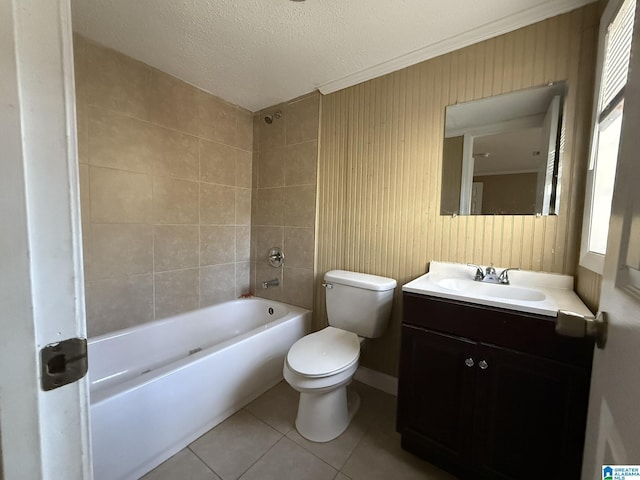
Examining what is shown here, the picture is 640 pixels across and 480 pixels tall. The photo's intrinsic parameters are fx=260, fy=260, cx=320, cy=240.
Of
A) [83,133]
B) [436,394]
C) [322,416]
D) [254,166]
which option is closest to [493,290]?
[436,394]

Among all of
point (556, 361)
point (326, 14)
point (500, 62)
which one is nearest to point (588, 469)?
point (556, 361)

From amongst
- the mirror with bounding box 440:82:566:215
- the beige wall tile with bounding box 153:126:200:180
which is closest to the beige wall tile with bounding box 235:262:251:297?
the beige wall tile with bounding box 153:126:200:180

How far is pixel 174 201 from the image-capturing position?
1878mm

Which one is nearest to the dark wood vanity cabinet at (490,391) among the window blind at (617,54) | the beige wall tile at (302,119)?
the window blind at (617,54)

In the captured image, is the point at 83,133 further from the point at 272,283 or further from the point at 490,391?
the point at 490,391

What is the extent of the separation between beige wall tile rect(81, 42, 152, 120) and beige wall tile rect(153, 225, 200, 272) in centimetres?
76

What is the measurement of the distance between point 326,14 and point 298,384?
182 centimetres

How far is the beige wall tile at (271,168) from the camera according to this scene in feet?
7.20

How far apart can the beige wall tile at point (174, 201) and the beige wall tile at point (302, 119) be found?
866 millimetres

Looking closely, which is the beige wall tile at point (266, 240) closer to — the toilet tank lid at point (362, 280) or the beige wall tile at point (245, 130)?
the toilet tank lid at point (362, 280)

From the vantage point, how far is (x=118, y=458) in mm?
1066

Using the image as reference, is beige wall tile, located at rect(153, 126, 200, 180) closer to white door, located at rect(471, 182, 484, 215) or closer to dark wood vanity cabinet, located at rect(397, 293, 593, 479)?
dark wood vanity cabinet, located at rect(397, 293, 593, 479)

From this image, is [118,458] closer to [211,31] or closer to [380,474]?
[380,474]

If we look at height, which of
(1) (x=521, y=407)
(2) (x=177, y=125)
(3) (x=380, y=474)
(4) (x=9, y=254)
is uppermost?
(2) (x=177, y=125)
